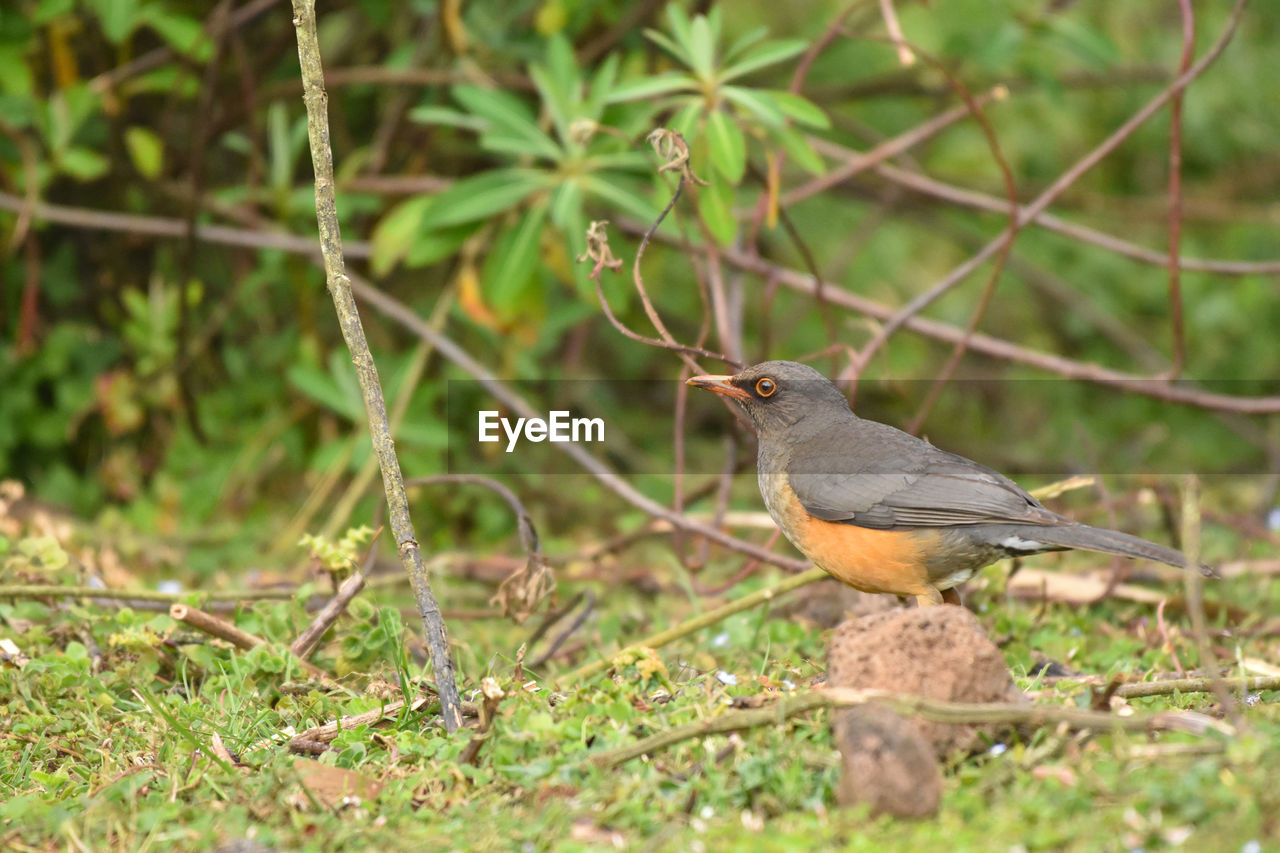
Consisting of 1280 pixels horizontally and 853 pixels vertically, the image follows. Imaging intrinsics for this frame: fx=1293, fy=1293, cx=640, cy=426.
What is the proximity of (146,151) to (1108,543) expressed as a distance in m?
5.01

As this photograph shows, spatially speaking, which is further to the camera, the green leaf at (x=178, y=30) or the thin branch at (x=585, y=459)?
the green leaf at (x=178, y=30)

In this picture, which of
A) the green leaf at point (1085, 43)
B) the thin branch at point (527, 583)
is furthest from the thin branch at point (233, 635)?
the green leaf at point (1085, 43)

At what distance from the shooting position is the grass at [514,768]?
2656 mm

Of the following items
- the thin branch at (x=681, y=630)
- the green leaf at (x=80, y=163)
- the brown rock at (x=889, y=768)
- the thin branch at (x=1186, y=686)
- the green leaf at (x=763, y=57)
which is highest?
the green leaf at (x=763, y=57)

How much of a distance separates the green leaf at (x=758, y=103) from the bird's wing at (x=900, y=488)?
1377 mm

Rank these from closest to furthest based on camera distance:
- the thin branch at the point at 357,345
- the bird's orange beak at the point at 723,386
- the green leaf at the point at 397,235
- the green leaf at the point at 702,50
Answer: the thin branch at the point at 357,345
the bird's orange beak at the point at 723,386
the green leaf at the point at 702,50
the green leaf at the point at 397,235

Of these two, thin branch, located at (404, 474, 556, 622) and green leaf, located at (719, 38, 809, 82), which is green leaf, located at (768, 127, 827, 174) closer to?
green leaf, located at (719, 38, 809, 82)

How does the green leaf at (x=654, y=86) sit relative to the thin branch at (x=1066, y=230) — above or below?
above

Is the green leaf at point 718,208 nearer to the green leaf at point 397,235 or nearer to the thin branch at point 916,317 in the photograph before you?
Result: the thin branch at point 916,317

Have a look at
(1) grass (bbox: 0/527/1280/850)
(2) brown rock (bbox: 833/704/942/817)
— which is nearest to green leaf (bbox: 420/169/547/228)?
(1) grass (bbox: 0/527/1280/850)

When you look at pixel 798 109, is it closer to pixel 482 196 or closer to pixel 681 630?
pixel 482 196

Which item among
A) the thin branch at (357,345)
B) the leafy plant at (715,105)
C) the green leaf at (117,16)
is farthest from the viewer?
the green leaf at (117,16)

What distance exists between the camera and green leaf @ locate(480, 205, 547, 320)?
5.75 meters

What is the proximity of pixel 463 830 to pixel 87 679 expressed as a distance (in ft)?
5.68
